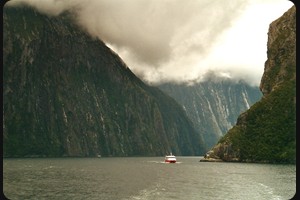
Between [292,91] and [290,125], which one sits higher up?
[292,91]

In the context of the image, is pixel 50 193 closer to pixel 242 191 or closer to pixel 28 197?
pixel 28 197

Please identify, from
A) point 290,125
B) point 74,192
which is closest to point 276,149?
point 290,125

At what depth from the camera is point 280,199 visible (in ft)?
Result: 223

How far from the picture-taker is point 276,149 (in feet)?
631

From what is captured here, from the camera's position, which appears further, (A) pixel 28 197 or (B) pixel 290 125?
(B) pixel 290 125
